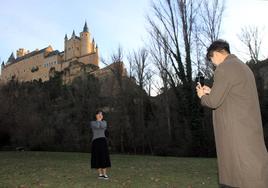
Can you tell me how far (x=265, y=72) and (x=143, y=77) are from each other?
1364 cm

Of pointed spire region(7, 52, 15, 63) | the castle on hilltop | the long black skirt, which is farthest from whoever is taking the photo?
pointed spire region(7, 52, 15, 63)

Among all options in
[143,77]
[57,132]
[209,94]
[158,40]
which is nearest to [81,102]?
[57,132]

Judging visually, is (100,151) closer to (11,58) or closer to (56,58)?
(56,58)

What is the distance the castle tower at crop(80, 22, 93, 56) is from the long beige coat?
306 feet

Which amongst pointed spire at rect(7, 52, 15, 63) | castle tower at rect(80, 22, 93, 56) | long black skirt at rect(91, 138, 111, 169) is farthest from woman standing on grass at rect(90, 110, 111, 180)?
pointed spire at rect(7, 52, 15, 63)

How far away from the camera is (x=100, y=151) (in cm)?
1033

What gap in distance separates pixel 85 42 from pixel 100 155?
8905 cm

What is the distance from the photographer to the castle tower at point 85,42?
314ft

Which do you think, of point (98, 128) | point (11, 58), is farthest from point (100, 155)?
point (11, 58)

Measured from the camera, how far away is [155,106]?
40.3 meters

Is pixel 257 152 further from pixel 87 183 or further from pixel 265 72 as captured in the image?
pixel 265 72

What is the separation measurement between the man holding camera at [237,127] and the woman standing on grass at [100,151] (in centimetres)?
728

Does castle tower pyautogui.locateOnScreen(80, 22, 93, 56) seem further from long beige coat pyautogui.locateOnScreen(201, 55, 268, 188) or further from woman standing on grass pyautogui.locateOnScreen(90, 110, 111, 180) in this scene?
long beige coat pyautogui.locateOnScreen(201, 55, 268, 188)

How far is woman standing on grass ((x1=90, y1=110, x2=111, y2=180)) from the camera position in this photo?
1019 centimetres
